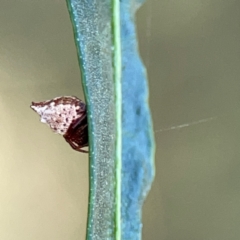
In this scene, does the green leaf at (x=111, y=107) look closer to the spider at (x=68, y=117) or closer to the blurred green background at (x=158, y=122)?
the spider at (x=68, y=117)

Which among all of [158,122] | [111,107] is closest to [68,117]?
[111,107]

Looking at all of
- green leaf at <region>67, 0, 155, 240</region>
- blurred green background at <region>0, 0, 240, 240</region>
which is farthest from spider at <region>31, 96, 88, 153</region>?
blurred green background at <region>0, 0, 240, 240</region>

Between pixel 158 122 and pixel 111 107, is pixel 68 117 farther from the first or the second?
pixel 158 122

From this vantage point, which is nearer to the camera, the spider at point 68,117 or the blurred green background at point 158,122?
the spider at point 68,117

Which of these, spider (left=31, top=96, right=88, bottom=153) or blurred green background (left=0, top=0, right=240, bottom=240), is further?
blurred green background (left=0, top=0, right=240, bottom=240)

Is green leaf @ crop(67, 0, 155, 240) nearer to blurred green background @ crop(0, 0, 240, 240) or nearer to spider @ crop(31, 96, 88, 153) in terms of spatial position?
spider @ crop(31, 96, 88, 153)

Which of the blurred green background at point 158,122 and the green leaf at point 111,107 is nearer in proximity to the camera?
Answer: the green leaf at point 111,107

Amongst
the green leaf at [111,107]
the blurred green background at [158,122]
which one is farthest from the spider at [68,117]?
the blurred green background at [158,122]

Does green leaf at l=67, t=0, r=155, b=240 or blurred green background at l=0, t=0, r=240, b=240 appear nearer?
green leaf at l=67, t=0, r=155, b=240

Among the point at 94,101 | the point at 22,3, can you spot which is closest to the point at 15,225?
the point at 22,3
